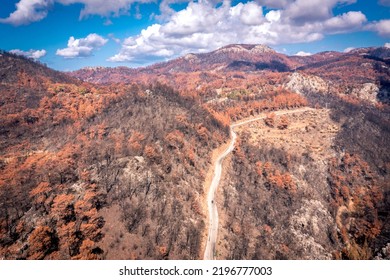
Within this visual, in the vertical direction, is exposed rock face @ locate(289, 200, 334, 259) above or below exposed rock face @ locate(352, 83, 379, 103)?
below

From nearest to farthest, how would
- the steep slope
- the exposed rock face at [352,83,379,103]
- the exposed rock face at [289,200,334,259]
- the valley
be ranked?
the steep slope
the valley
the exposed rock face at [289,200,334,259]
the exposed rock face at [352,83,379,103]

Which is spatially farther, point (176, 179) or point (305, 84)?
point (305, 84)

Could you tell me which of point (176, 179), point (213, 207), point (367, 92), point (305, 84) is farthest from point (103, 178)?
point (367, 92)

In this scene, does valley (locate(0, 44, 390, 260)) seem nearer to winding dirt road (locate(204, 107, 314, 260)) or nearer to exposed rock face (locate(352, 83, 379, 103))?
winding dirt road (locate(204, 107, 314, 260))

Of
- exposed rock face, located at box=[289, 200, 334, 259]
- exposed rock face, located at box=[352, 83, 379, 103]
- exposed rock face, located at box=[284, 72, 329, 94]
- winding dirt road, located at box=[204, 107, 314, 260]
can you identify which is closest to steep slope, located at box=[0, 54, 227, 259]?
winding dirt road, located at box=[204, 107, 314, 260]

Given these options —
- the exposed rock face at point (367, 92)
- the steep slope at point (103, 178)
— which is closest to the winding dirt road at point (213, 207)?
the steep slope at point (103, 178)

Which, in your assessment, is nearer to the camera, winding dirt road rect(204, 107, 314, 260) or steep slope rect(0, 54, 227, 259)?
steep slope rect(0, 54, 227, 259)

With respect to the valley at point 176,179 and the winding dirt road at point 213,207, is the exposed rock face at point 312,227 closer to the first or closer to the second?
the valley at point 176,179

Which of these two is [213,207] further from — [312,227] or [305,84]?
[305,84]

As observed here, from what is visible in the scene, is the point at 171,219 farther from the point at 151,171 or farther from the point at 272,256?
the point at 272,256
